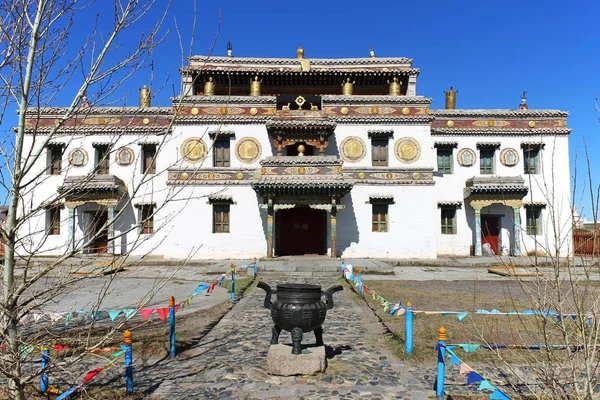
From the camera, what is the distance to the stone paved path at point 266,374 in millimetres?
4953

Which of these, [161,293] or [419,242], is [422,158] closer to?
[419,242]

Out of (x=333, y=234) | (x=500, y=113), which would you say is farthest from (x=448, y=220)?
(x=333, y=234)

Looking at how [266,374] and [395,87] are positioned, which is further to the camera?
[395,87]

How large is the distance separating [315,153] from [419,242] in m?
7.45

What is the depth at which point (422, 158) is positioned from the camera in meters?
21.1

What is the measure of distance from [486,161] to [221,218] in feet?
51.5

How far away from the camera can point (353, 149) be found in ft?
70.0

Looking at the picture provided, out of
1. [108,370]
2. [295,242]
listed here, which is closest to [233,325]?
[108,370]

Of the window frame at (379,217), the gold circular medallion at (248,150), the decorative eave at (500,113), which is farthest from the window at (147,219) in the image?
the decorative eave at (500,113)

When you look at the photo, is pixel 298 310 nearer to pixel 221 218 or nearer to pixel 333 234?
pixel 333 234

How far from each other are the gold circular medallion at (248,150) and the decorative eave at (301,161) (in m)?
1.60

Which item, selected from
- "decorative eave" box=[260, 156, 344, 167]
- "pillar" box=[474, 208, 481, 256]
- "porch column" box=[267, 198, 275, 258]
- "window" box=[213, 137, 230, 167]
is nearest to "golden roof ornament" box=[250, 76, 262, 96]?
"window" box=[213, 137, 230, 167]

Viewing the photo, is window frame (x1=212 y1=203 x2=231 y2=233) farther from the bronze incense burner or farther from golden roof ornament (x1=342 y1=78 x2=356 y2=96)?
the bronze incense burner

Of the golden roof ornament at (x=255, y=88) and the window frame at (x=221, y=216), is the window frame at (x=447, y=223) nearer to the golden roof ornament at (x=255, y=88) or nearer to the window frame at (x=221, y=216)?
the window frame at (x=221, y=216)
